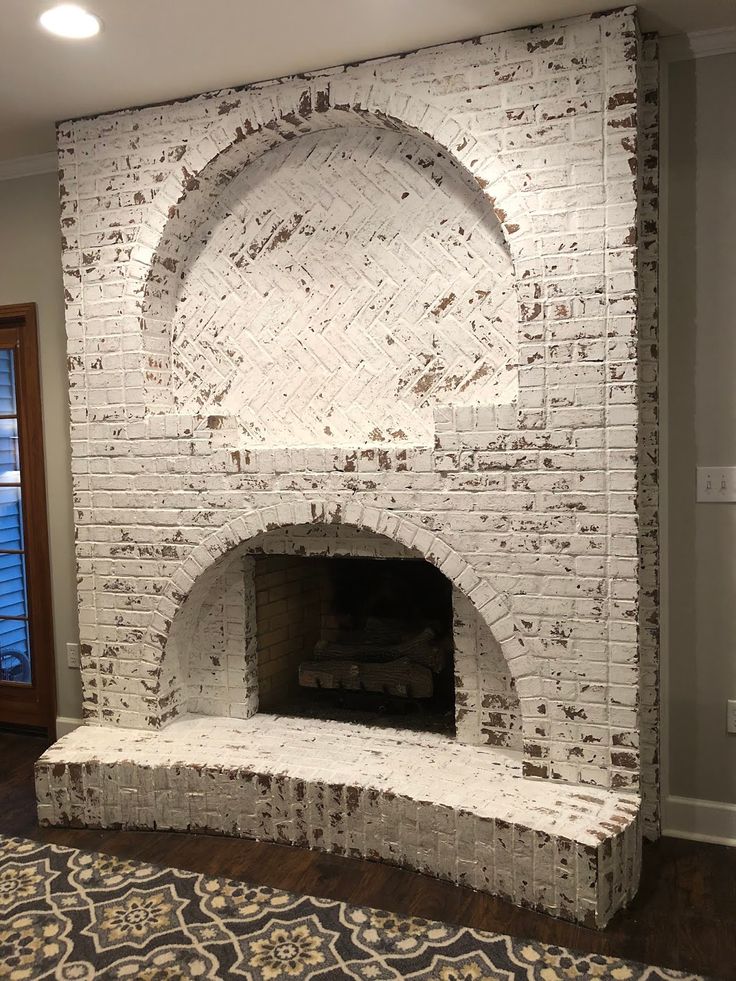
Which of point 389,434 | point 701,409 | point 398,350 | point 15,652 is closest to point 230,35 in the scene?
point 398,350

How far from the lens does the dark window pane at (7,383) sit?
3742mm

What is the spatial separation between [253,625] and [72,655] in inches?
37.4

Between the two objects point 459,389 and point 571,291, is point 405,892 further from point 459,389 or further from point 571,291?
point 571,291

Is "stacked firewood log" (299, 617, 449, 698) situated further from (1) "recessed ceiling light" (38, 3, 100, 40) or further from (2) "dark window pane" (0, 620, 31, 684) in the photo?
(1) "recessed ceiling light" (38, 3, 100, 40)

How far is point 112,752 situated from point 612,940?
1766mm

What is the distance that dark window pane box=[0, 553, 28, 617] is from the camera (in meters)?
3.80

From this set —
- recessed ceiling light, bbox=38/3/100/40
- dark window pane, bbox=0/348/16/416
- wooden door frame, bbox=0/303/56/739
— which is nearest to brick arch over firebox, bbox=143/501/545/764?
wooden door frame, bbox=0/303/56/739

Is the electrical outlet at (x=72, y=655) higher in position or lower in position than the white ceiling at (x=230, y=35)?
lower

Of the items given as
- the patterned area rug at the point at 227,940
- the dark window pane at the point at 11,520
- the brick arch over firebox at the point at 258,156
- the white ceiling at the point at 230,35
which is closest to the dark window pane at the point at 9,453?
the dark window pane at the point at 11,520

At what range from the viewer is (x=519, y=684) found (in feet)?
8.54

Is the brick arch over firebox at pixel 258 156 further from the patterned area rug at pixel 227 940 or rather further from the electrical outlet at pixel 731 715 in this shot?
the patterned area rug at pixel 227 940

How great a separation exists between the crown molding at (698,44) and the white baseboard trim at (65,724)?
3429mm

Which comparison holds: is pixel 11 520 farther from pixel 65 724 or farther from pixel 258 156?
pixel 258 156

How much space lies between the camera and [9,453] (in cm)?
380
